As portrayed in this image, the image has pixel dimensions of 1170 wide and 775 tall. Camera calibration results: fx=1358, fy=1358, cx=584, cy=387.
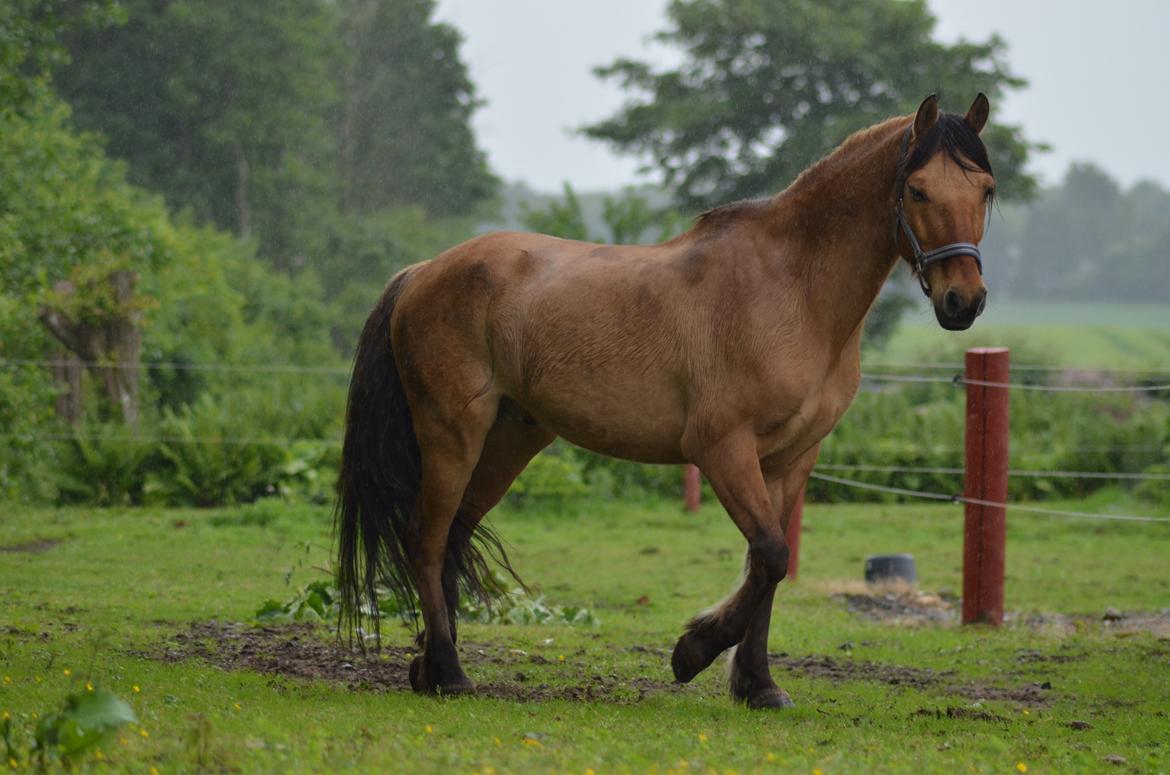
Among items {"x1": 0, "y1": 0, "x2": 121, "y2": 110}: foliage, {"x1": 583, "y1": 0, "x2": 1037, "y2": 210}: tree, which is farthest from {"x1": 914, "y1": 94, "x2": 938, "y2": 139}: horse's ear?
{"x1": 583, "y1": 0, "x2": 1037, "y2": 210}: tree

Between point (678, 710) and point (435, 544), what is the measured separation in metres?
1.35

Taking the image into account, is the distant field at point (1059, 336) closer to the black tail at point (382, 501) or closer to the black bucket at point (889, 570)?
the black bucket at point (889, 570)

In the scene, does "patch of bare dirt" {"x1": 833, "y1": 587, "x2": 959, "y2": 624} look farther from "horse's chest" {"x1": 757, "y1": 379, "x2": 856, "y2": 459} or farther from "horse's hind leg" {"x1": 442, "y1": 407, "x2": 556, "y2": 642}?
"horse's chest" {"x1": 757, "y1": 379, "x2": 856, "y2": 459}

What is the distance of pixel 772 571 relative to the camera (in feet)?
18.1

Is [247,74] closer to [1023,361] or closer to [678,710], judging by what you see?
[1023,361]

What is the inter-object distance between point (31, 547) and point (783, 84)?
2227 centimetres

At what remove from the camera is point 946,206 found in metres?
5.36

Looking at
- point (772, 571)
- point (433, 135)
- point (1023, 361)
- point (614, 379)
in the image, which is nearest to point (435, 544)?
point (614, 379)

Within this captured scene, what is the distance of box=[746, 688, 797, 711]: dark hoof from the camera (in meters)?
5.85

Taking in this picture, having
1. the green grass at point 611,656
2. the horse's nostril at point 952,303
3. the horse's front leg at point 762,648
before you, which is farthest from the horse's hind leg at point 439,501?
the horse's nostril at point 952,303

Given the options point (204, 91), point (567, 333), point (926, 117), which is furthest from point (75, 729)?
point (204, 91)

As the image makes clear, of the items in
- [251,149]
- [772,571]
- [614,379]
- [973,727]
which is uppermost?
[251,149]

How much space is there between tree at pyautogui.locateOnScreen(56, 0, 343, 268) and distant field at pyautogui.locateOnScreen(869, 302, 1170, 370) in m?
16.2

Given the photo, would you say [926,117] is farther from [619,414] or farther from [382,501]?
[382,501]
